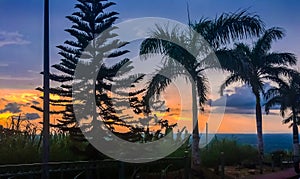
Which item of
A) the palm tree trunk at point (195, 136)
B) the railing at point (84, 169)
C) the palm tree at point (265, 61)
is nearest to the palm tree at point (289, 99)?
the palm tree at point (265, 61)

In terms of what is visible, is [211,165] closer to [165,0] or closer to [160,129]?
[160,129]

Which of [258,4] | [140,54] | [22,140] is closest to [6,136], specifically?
[22,140]

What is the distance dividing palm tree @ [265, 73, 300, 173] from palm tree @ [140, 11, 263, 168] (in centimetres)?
1142

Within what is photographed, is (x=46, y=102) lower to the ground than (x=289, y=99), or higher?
lower

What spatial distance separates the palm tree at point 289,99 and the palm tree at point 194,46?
11.4 m

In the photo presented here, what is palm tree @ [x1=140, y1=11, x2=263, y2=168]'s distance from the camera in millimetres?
16953

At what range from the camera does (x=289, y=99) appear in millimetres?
32688

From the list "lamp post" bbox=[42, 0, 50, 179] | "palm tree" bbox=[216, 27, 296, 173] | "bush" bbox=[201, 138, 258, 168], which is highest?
"palm tree" bbox=[216, 27, 296, 173]

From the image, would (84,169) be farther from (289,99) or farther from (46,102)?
(289,99)

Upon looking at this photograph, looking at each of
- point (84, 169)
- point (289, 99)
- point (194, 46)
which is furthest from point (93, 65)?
point (289, 99)

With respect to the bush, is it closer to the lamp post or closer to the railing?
the railing

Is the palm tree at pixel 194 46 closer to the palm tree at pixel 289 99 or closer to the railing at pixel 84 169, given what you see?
the railing at pixel 84 169

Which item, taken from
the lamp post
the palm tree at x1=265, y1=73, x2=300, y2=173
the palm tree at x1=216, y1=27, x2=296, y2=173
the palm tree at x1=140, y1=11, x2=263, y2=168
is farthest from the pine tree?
the palm tree at x1=265, y1=73, x2=300, y2=173

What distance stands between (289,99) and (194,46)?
57.2 ft
